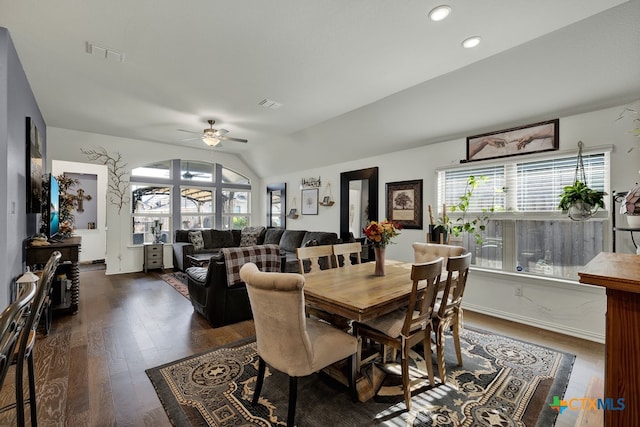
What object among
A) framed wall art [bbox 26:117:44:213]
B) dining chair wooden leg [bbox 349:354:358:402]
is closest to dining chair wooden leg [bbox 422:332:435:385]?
dining chair wooden leg [bbox 349:354:358:402]

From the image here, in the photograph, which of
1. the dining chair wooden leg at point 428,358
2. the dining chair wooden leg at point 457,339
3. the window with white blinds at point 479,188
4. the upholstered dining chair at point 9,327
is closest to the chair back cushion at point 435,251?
the dining chair wooden leg at point 457,339

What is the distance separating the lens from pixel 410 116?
13.3 feet

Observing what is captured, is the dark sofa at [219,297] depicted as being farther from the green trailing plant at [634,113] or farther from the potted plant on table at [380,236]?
the green trailing plant at [634,113]

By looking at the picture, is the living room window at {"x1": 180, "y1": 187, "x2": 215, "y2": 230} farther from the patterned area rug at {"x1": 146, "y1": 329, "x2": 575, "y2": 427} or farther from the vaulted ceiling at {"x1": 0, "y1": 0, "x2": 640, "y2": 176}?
the patterned area rug at {"x1": 146, "y1": 329, "x2": 575, "y2": 427}

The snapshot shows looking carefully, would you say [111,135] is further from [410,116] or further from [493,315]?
[493,315]

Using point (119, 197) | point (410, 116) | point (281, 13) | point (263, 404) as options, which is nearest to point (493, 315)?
point (410, 116)

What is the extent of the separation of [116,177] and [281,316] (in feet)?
20.4

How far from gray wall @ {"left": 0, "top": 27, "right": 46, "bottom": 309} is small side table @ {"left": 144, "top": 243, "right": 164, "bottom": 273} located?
119 inches

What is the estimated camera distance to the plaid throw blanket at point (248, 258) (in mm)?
3252

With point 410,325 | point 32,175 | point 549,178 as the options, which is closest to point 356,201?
point 549,178

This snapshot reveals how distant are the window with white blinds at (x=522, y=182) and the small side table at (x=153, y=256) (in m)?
5.92

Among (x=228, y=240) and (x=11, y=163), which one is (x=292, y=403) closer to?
(x=11, y=163)

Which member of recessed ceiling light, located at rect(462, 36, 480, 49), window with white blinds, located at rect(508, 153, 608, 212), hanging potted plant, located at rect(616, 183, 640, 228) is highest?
recessed ceiling light, located at rect(462, 36, 480, 49)

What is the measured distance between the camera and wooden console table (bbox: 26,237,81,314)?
330 centimetres
